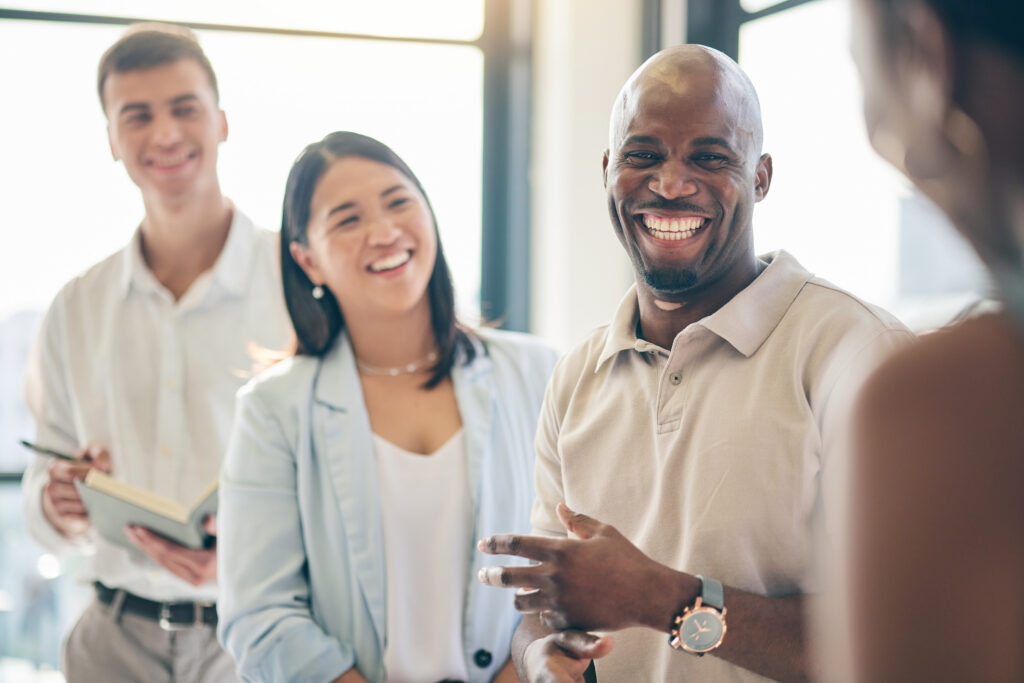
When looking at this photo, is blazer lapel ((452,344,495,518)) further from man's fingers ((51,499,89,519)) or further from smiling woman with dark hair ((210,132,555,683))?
man's fingers ((51,499,89,519))

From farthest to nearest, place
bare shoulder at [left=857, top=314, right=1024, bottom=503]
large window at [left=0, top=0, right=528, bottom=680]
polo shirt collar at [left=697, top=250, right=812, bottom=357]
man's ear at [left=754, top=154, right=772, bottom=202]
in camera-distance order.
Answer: large window at [left=0, top=0, right=528, bottom=680], man's ear at [left=754, top=154, right=772, bottom=202], polo shirt collar at [left=697, top=250, right=812, bottom=357], bare shoulder at [left=857, top=314, right=1024, bottom=503]

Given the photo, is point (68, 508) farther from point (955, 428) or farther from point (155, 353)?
point (955, 428)

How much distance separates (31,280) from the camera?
10.2ft

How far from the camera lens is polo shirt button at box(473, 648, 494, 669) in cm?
189

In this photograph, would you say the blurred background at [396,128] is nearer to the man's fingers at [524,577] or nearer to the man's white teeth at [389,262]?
the man's white teeth at [389,262]

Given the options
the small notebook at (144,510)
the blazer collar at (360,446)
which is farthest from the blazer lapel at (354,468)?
the small notebook at (144,510)

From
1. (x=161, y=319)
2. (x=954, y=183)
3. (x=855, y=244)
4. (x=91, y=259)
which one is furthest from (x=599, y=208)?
(x=954, y=183)

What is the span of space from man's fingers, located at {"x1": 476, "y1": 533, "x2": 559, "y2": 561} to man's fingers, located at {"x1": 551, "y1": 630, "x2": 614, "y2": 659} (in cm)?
15

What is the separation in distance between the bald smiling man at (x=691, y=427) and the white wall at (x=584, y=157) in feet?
4.49

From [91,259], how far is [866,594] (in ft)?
9.99

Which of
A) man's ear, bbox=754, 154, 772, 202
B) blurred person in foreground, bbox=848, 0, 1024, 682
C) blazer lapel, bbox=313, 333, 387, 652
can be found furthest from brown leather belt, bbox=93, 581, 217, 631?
blurred person in foreground, bbox=848, 0, 1024, 682

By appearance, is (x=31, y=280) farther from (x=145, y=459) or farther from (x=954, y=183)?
(x=954, y=183)

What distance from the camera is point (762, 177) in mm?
1499

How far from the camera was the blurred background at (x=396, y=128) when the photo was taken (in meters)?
2.89
